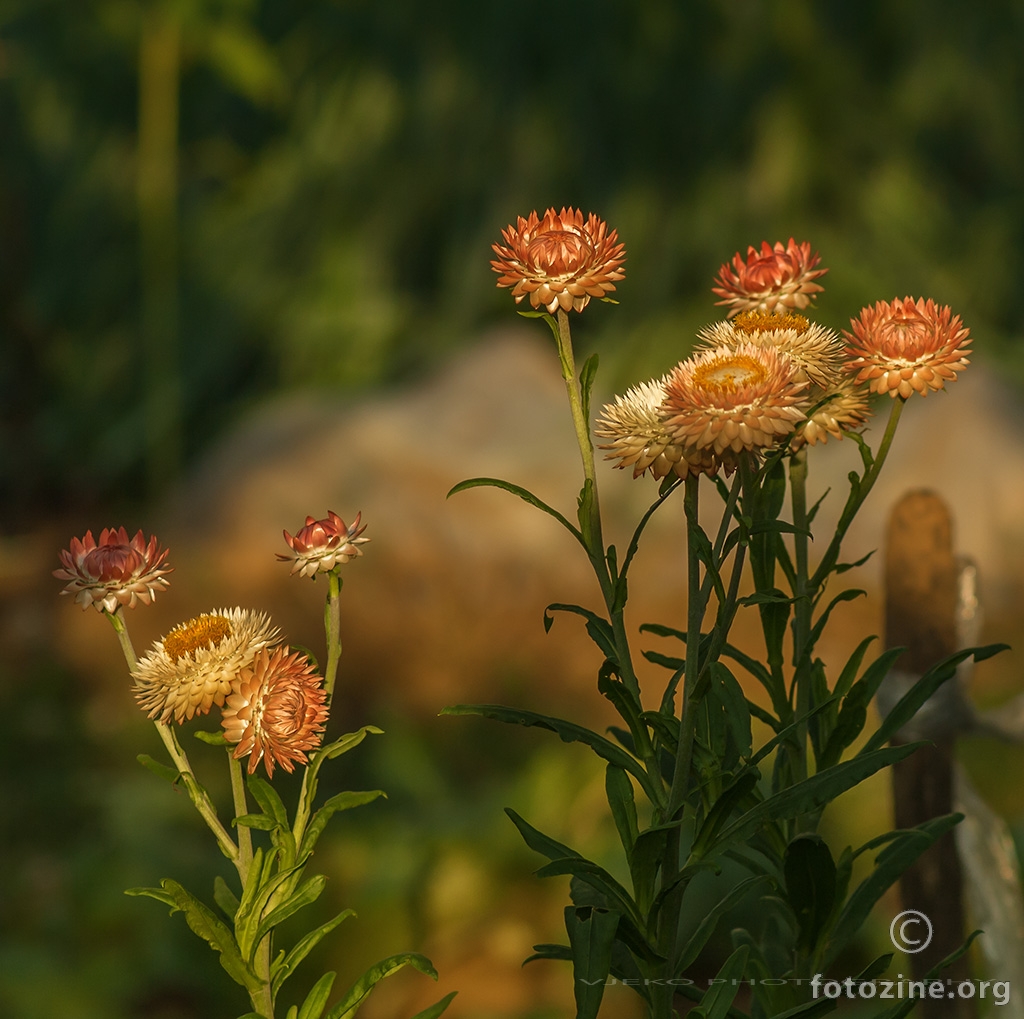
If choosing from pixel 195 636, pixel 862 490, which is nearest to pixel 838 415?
pixel 862 490

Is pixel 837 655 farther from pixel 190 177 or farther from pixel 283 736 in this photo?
pixel 283 736

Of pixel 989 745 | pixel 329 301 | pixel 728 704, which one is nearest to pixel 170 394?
pixel 329 301

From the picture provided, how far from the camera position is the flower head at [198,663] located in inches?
22.3

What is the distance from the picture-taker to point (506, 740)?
10.4 ft

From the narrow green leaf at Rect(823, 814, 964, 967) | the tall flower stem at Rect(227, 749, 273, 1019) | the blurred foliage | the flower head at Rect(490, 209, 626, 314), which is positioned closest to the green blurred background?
the blurred foliage

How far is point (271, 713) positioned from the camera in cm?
56

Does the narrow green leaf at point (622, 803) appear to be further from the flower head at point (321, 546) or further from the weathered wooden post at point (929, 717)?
the weathered wooden post at point (929, 717)

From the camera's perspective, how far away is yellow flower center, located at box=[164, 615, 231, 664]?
0.59 meters

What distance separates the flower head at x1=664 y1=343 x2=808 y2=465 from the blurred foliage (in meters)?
2.86

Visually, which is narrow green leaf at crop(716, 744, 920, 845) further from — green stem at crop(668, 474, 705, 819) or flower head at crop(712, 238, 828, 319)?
flower head at crop(712, 238, 828, 319)

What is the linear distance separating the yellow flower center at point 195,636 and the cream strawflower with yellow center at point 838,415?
32 cm

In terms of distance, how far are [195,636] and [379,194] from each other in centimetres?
361

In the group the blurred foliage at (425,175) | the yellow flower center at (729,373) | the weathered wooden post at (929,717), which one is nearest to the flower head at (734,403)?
the yellow flower center at (729,373)

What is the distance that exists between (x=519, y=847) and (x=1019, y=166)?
2.66 metres
